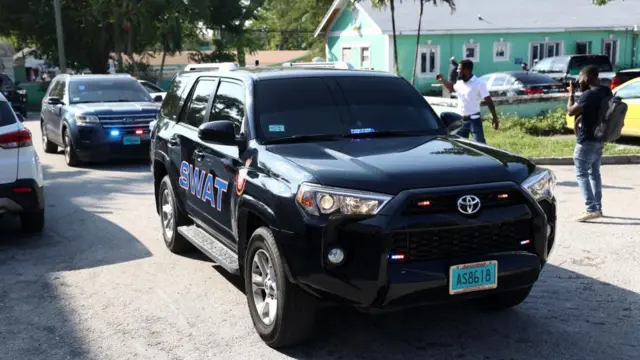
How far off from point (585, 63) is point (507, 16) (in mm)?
10504

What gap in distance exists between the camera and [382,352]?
473 centimetres

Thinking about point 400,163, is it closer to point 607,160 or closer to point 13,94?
point 607,160

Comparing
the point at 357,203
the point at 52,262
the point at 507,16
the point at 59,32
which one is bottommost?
the point at 52,262

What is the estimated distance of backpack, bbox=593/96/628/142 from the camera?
7.95 meters

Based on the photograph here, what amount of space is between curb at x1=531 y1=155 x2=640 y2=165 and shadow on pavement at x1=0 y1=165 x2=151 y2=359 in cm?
718

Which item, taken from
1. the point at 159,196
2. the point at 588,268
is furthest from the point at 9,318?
the point at 588,268

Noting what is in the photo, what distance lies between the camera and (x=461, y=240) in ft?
14.2

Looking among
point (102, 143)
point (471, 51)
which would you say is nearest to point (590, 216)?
point (102, 143)

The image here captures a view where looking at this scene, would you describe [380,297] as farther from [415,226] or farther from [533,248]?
[533,248]

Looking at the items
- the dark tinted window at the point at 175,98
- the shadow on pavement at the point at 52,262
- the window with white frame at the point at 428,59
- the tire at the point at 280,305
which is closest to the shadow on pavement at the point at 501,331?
the tire at the point at 280,305

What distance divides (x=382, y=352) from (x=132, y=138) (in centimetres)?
960

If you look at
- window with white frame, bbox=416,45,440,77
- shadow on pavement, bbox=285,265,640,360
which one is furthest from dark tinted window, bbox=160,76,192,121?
window with white frame, bbox=416,45,440,77

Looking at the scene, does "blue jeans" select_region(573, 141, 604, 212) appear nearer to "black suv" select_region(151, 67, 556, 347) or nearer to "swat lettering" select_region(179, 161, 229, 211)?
"black suv" select_region(151, 67, 556, 347)

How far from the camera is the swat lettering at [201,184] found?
224 inches
